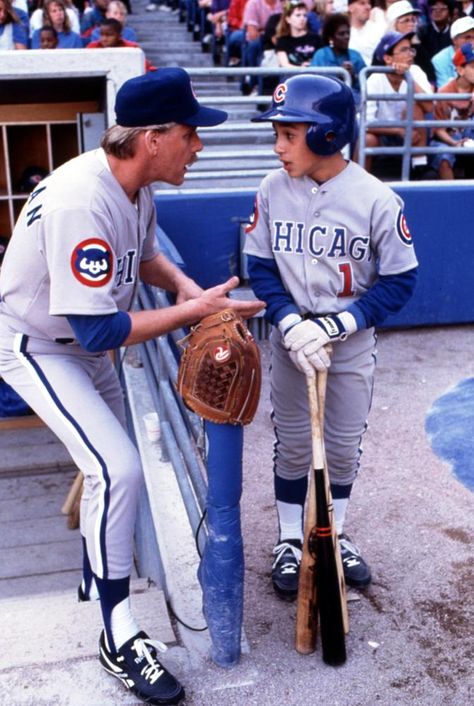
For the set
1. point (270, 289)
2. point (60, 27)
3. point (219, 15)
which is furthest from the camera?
point (219, 15)

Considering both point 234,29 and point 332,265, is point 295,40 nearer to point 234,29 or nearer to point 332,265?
point 234,29

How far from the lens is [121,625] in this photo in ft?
9.13

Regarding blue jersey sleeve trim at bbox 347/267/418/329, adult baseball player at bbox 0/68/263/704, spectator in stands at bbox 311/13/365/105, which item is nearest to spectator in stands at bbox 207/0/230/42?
spectator in stands at bbox 311/13/365/105

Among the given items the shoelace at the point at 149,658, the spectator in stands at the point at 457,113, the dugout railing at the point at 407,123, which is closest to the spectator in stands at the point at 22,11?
the dugout railing at the point at 407,123

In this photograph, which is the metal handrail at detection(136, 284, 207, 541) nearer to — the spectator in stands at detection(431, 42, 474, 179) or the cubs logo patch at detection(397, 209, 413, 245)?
the cubs logo patch at detection(397, 209, 413, 245)

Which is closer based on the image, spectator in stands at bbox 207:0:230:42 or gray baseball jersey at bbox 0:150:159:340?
gray baseball jersey at bbox 0:150:159:340

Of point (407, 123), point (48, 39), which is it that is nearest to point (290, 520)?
point (407, 123)

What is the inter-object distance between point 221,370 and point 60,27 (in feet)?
25.9

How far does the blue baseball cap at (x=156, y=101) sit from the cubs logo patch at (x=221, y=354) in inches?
27.5

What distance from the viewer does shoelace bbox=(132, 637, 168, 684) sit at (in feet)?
8.80

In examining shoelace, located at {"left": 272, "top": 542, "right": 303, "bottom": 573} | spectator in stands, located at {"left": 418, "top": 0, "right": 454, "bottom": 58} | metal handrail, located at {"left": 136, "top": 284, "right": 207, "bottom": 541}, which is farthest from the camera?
spectator in stands, located at {"left": 418, "top": 0, "right": 454, "bottom": 58}

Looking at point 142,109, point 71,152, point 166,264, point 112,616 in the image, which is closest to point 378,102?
point 71,152

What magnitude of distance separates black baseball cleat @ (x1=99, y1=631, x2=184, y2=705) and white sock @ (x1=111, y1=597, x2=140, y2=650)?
18mm

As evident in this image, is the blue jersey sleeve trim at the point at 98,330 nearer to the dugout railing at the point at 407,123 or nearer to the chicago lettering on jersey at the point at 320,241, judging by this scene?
the chicago lettering on jersey at the point at 320,241
